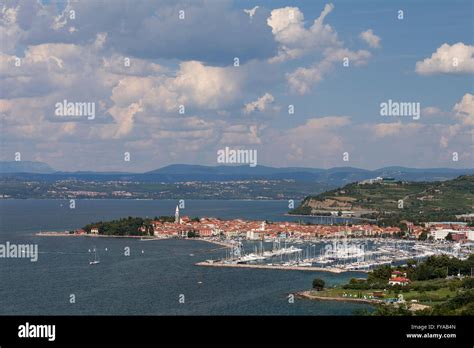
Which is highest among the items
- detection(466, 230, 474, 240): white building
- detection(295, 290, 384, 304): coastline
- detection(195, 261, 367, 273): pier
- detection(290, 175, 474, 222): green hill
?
detection(290, 175, 474, 222): green hill

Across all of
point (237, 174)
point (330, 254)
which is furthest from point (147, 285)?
point (237, 174)

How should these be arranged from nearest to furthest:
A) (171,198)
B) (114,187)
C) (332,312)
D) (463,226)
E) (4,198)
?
(332,312) < (463,226) < (4,198) < (171,198) < (114,187)

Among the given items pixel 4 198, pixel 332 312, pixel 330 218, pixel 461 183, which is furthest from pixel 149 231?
pixel 4 198

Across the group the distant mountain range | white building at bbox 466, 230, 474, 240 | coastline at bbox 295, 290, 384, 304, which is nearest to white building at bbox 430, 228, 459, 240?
white building at bbox 466, 230, 474, 240

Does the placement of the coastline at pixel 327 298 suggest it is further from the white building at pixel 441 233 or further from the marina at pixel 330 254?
the white building at pixel 441 233

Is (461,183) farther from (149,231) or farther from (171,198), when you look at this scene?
(171,198)

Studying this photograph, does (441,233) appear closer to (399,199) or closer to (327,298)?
(327,298)
